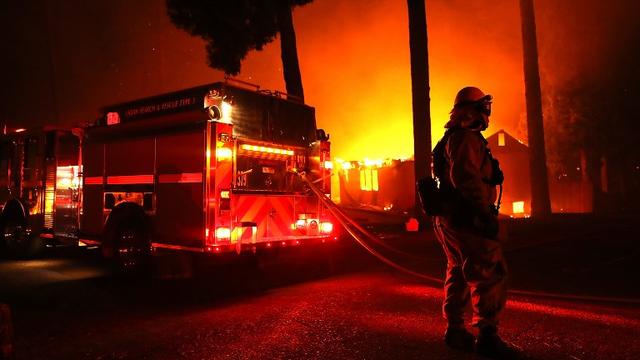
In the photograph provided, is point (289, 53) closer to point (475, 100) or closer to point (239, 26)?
point (239, 26)

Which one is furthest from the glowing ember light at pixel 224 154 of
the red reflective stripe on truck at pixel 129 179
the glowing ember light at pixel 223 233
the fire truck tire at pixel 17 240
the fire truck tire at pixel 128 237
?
the fire truck tire at pixel 17 240

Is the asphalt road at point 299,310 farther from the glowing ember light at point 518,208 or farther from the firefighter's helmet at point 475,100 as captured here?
the glowing ember light at point 518,208

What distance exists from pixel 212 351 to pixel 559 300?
155 inches

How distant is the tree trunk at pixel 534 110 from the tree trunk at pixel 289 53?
32.2 feet

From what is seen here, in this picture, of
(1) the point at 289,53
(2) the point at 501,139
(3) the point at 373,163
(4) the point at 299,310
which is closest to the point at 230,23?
(1) the point at 289,53

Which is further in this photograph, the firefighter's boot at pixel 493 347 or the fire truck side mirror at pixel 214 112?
the fire truck side mirror at pixel 214 112

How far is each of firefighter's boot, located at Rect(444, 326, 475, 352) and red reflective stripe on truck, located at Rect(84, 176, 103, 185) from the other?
656cm

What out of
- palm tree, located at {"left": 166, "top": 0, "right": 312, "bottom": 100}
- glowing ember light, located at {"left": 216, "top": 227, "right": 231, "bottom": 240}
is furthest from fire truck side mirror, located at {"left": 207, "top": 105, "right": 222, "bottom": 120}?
palm tree, located at {"left": 166, "top": 0, "right": 312, "bottom": 100}

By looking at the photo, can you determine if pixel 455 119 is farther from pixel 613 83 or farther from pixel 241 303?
pixel 613 83

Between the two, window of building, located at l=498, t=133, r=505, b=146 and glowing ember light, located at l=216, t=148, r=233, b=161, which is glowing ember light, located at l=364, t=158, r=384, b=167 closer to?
window of building, located at l=498, t=133, r=505, b=146

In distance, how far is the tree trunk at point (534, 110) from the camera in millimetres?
19688

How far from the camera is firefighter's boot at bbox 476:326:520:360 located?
353cm

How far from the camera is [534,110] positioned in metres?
19.9

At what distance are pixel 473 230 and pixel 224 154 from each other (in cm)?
401
